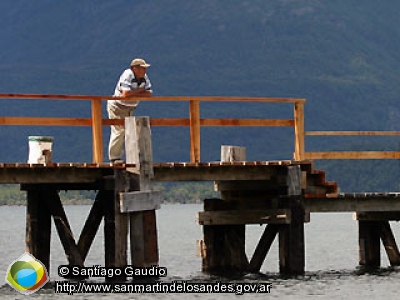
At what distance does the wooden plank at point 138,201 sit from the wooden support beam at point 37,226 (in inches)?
136

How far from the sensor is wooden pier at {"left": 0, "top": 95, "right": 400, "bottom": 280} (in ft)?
71.3

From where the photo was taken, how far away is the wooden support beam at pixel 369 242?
2958 cm

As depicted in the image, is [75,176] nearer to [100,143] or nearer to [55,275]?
[100,143]

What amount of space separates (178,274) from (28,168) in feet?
33.4

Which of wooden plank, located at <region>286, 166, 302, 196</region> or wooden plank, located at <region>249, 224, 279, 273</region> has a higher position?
wooden plank, located at <region>286, 166, 302, 196</region>

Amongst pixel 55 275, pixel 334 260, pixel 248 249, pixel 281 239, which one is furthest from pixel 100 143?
pixel 248 249

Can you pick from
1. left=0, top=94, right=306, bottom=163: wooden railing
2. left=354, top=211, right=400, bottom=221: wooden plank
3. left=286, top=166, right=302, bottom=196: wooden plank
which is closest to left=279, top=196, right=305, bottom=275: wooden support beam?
left=286, top=166, right=302, bottom=196: wooden plank

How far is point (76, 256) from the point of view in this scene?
2359cm

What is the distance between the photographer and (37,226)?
24.7 m

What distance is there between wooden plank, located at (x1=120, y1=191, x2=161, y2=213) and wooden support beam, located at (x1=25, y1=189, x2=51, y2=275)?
3443 mm

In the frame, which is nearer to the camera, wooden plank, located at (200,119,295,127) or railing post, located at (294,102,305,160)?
wooden plank, located at (200,119,295,127)

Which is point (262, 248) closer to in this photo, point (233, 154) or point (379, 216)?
point (233, 154)

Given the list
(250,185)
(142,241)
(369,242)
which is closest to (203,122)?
(142,241)

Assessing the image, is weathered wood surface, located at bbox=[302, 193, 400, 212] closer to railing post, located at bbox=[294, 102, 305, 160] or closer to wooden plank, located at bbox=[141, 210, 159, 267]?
railing post, located at bbox=[294, 102, 305, 160]
